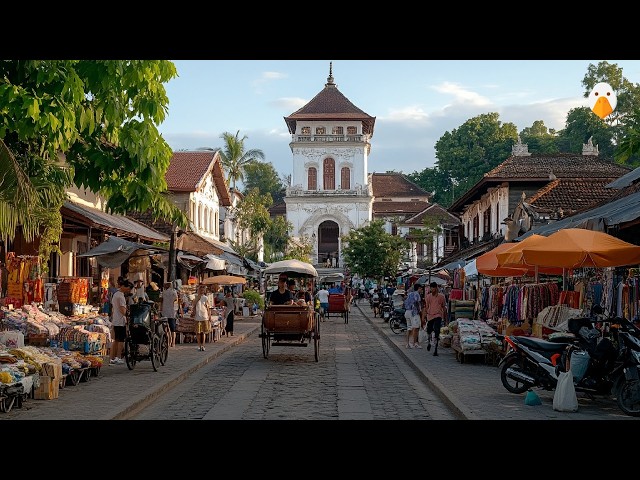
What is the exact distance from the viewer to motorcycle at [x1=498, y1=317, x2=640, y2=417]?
1123 centimetres

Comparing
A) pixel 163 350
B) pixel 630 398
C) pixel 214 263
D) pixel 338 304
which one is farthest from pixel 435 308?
pixel 338 304

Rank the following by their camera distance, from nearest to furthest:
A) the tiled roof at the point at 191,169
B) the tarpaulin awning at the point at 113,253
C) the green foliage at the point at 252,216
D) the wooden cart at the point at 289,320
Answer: the wooden cart at the point at 289,320
the tarpaulin awning at the point at 113,253
the tiled roof at the point at 191,169
the green foliage at the point at 252,216

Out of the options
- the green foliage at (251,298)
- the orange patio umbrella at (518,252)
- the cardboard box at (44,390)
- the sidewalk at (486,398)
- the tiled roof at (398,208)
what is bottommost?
the sidewalk at (486,398)

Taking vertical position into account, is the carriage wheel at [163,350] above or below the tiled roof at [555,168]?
below

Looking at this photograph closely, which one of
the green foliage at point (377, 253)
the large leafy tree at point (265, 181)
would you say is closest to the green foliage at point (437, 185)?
the large leafy tree at point (265, 181)

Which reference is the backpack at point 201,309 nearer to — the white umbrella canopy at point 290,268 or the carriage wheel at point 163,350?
the white umbrella canopy at point 290,268

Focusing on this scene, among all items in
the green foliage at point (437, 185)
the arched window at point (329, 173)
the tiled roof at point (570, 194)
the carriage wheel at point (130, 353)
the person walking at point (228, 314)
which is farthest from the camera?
the green foliage at point (437, 185)

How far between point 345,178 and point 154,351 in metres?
79.7

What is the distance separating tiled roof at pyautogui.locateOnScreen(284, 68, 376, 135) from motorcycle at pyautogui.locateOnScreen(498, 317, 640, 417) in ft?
267

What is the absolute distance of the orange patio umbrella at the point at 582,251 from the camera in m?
13.9

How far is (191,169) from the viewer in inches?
1832

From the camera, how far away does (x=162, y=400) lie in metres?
13.2
